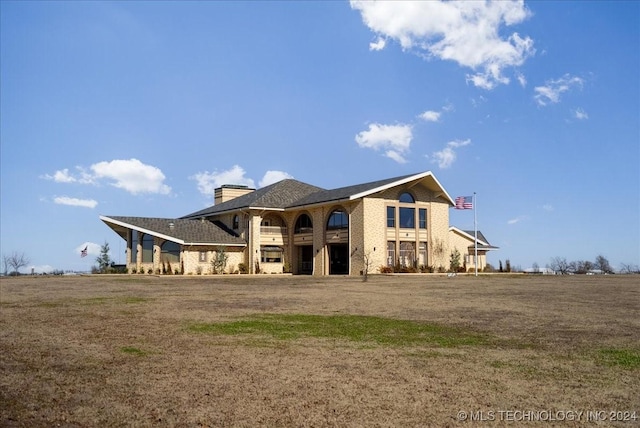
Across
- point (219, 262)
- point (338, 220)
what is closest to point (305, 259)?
point (338, 220)

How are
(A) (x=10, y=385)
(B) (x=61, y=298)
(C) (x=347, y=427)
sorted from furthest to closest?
(B) (x=61, y=298)
(A) (x=10, y=385)
(C) (x=347, y=427)

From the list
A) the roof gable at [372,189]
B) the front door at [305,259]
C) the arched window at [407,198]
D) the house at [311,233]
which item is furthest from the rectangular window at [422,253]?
the front door at [305,259]

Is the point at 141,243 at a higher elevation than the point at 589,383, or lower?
higher

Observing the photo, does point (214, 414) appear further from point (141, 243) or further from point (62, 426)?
point (141, 243)

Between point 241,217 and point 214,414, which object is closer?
point 214,414

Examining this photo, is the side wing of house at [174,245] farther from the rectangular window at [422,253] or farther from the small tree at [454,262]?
the small tree at [454,262]

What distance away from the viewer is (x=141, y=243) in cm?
4853

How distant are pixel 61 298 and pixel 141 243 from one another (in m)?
29.0

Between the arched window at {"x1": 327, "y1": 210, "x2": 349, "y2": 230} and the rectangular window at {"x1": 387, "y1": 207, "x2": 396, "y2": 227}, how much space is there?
10.3ft

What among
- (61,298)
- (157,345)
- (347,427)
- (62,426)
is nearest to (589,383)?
(347,427)

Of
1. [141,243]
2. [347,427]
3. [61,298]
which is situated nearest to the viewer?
[347,427]

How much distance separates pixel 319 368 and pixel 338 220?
36.6m

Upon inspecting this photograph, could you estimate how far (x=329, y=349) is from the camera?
957 cm

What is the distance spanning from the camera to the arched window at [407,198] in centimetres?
4441
